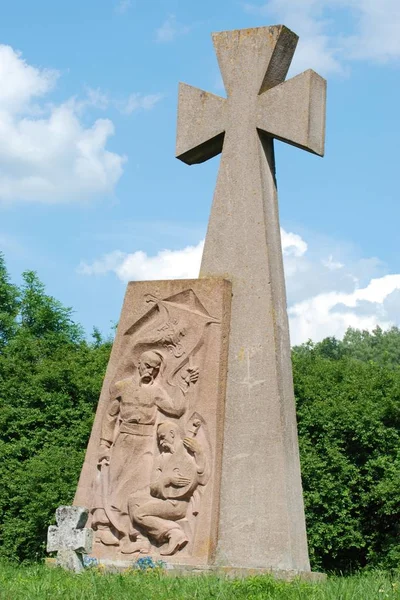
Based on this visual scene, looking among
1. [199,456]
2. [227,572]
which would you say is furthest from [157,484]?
[227,572]

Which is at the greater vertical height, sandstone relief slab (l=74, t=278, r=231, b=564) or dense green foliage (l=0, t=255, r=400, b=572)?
dense green foliage (l=0, t=255, r=400, b=572)

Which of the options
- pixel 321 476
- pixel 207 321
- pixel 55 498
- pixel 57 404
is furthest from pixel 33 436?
pixel 207 321

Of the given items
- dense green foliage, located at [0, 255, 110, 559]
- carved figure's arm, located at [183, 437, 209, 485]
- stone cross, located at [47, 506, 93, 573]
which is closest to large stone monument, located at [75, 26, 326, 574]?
carved figure's arm, located at [183, 437, 209, 485]

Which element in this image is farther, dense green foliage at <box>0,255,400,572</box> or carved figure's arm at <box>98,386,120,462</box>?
dense green foliage at <box>0,255,400,572</box>

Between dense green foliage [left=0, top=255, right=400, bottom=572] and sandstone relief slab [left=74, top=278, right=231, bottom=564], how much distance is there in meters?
6.95

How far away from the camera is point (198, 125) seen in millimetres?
11898

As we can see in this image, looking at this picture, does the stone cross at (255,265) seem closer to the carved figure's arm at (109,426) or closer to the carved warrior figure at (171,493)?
the carved warrior figure at (171,493)

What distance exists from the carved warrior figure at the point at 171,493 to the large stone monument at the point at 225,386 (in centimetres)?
1

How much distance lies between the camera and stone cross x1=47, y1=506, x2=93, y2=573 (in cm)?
939

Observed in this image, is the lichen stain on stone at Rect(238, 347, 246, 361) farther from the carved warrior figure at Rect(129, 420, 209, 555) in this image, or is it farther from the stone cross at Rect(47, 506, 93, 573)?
the stone cross at Rect(47, 506, 93, 573)

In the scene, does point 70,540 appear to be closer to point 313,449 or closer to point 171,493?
point 171,493

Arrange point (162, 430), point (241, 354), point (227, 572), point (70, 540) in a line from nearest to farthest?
point (70, 540)
point (227, 572)
point (162, 430)
point (241, 354)

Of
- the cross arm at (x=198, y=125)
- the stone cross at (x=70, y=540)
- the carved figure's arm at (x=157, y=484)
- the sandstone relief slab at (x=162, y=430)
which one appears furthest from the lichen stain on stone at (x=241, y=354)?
the cross arm at (x=198, y=125)

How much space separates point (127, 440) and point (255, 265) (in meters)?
2.36
